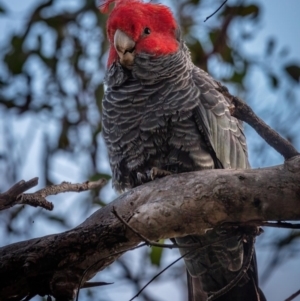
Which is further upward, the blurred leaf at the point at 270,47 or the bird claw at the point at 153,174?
the blurred leaf at the point at 270,47

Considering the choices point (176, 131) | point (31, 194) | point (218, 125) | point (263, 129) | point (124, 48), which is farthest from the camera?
point (124, 48)

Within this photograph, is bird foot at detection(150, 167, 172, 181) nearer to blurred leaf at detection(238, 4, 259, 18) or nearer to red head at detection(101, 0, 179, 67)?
red head at detection(101, 0, 179, 67)

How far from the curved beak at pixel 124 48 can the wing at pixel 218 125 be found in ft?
1.14

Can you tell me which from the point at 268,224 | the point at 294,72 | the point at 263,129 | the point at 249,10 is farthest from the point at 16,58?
the point at 268,224

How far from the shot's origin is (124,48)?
3.07 m

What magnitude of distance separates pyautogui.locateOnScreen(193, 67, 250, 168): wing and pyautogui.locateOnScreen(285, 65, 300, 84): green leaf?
0.99 meters

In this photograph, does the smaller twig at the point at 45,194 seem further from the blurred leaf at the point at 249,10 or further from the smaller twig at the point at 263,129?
the blurred leaf at the point at 249,10

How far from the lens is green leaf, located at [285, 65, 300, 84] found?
3.89 meters

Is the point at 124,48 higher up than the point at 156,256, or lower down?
higher up

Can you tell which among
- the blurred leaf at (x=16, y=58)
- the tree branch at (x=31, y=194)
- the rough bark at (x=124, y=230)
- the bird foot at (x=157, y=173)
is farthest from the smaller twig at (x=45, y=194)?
the blurred leaf at (x=16, y=58)

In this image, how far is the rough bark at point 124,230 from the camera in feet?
6.91

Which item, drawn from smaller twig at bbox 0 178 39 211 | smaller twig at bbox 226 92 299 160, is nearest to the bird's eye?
smaller twig at bbox 226 92 299 160

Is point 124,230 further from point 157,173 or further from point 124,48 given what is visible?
point 124,48

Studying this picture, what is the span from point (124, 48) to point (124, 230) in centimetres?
122
